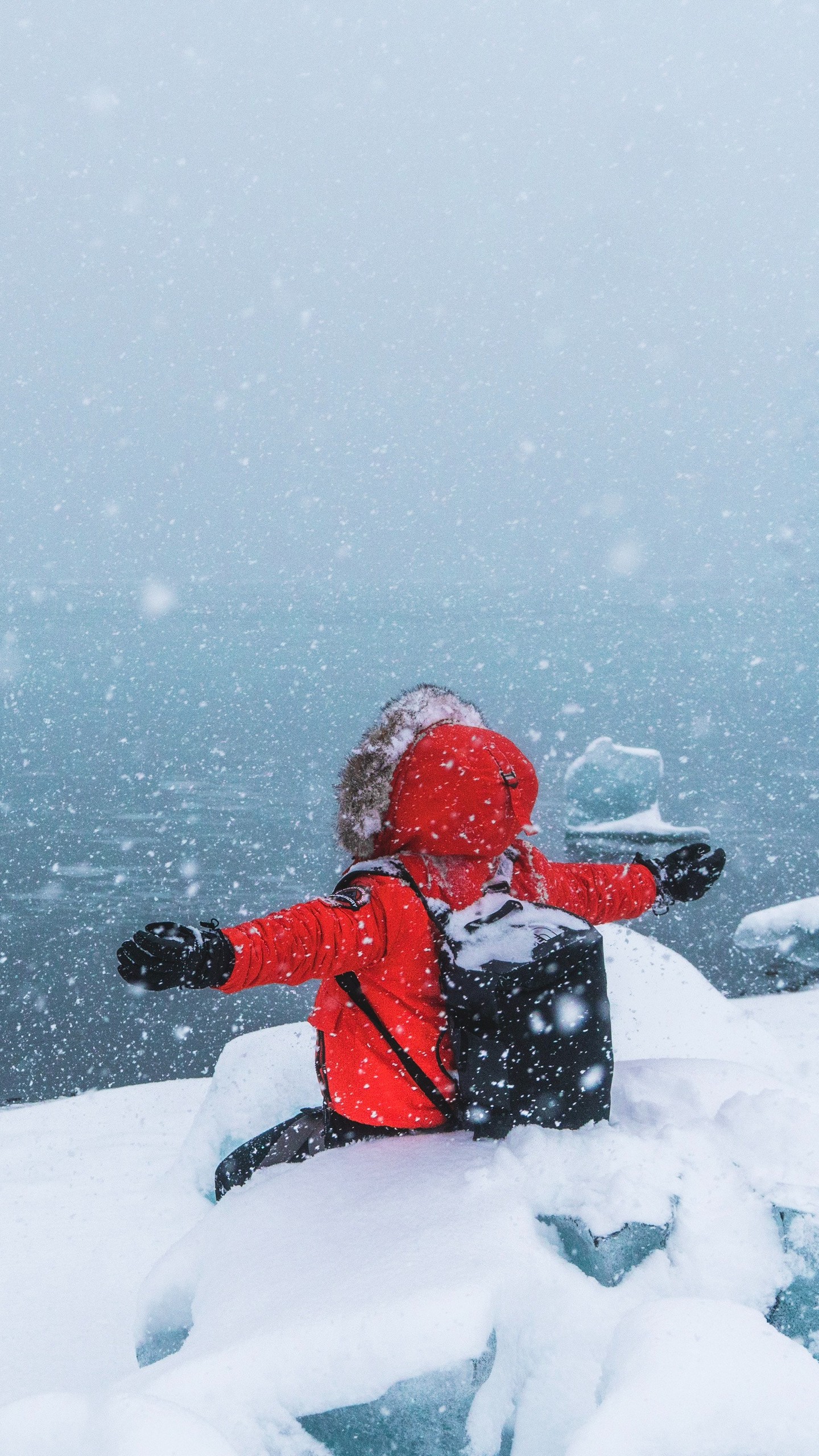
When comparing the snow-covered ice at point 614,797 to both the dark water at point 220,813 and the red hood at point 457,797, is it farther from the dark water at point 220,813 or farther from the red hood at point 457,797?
the red hood at point 457,797

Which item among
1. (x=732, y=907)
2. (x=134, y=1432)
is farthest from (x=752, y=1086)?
(x=732, y=907)

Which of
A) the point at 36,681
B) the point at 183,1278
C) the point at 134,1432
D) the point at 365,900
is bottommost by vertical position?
the point at 36,681

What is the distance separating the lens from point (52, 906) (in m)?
21.7

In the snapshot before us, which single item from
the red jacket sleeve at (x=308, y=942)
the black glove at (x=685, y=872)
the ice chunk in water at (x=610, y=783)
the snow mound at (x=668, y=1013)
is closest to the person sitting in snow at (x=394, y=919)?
the red jacket sleeve at (x=308, y=942)

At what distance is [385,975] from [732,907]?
17.8 meters

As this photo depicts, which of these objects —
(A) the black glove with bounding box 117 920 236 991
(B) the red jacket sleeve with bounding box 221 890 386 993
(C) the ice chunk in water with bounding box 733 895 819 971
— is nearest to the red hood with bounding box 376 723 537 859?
(B) the red jacket sleeve with bounding box 221 890 386 993

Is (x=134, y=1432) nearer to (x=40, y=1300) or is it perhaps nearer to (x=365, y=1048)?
(x=365, y=1048)

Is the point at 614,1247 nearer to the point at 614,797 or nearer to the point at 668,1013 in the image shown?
the point at 668,1013

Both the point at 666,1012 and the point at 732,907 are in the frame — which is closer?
the point at 666,1012

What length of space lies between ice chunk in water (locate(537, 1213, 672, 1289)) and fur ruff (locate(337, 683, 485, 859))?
877 millimetres

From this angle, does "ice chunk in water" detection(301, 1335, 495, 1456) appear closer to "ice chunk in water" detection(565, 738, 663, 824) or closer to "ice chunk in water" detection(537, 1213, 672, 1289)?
"ice chunk in water" detection(537, 1213, 672, 1289)

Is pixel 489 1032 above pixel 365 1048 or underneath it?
above

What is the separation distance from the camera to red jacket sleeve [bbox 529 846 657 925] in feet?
7.84

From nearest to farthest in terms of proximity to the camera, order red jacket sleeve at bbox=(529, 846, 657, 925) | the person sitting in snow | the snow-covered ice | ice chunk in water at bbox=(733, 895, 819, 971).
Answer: the person sitting in snow < red jacket sleeve at bbox=(529, 846, 657, 925) < ice chunk in water at bbox=(733, 895, 819, 971) < the snow-covered ice
